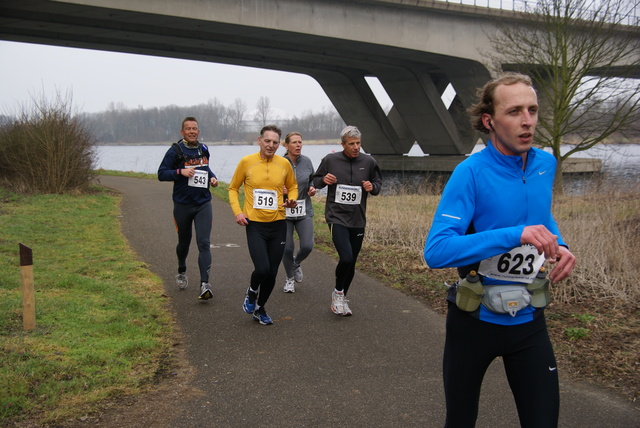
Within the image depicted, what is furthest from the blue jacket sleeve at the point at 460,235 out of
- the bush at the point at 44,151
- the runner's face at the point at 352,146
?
the bush at the point at 44,151

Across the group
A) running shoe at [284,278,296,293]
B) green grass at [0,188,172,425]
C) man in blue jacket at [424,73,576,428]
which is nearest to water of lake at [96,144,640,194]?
running shoe at [284,278,296,293]

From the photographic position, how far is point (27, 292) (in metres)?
5.68

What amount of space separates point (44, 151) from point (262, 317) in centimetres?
1526

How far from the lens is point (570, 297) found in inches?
273

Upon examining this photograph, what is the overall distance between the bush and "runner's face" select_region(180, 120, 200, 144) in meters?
12.7

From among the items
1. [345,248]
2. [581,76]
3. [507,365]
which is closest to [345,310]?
[345,248]

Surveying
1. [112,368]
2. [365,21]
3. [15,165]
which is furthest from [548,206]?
[365,21]

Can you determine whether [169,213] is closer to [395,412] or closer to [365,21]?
[395,412]

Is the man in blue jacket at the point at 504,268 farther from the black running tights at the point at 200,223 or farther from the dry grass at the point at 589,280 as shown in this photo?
the black running tights at the point at 200,223

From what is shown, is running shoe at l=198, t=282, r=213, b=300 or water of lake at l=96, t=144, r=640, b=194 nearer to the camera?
running shoe at l=198, t=282, r=213, b=300

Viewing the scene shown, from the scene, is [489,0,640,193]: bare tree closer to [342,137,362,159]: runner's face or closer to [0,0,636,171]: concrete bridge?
[0,0,636,171]: concrete bridge

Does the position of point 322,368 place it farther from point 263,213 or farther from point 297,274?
point 297,274

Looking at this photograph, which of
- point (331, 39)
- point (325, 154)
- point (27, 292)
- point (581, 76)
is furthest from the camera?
point (325, 154)

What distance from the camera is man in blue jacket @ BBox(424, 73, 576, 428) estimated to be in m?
2.51
